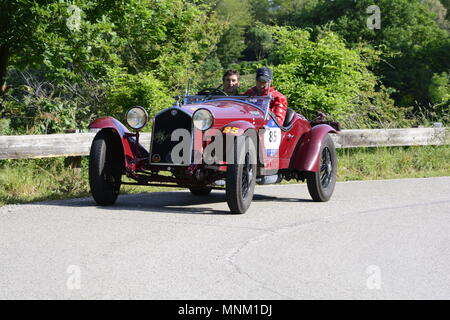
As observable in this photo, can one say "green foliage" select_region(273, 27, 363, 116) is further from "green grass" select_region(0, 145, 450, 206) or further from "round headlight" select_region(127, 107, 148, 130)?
"round headlight" select_region(127, 107, 148, 130)

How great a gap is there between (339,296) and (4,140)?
656cm

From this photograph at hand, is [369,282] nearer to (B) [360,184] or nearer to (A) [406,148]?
(B) [360,184]

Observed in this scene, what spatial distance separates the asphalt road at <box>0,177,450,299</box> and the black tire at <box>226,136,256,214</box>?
18cm

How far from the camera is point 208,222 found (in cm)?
882

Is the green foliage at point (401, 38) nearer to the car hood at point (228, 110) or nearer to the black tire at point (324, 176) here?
the black tire at point (324, 176)

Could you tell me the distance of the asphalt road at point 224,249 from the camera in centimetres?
574

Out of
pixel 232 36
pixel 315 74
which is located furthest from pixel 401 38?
pixel 315 74

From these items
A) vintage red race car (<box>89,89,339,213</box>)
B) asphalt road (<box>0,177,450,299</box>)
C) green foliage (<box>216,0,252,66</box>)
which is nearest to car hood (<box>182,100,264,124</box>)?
vintage red race car (<box>89,89,339,213</box>)

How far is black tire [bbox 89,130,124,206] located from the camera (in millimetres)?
9680

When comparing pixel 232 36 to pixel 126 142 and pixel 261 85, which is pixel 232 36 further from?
pixel 126 142

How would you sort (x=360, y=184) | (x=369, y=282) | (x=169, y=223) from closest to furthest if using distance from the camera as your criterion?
(x=369, y=282) < (x=169, y=223) < (x=360, y=184)

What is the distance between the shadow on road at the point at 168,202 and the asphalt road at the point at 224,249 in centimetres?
3

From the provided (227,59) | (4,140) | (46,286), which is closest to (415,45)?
(227,59)

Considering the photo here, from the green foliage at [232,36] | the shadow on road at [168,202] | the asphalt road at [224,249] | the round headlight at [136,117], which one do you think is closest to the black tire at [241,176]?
the asphalt road at [224,249]
